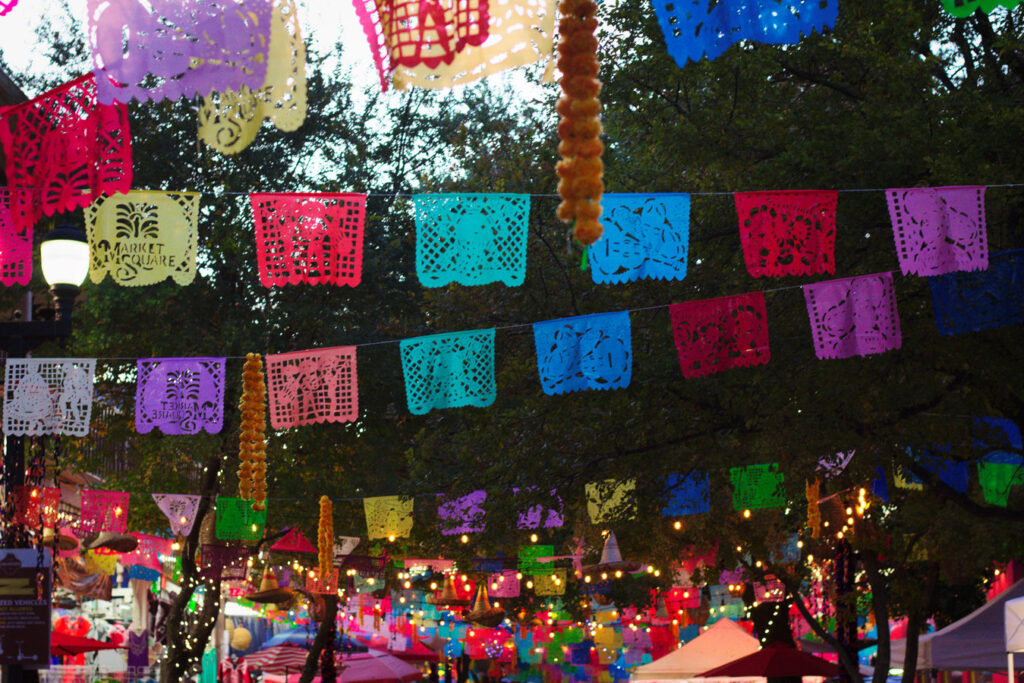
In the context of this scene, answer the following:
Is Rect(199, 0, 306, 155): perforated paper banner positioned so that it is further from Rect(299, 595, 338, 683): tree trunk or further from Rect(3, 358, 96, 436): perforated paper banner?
Rect(299, 595, 338, 683): tree trunk

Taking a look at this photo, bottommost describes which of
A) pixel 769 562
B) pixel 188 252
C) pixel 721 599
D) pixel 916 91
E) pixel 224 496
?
pixel 721 599

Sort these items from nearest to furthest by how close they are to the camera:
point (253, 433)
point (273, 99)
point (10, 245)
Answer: point (273, 99)
point (10, 245)
point (253, 433)

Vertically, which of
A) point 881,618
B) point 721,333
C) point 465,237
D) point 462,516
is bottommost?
point 881,618

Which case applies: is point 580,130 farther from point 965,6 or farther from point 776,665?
point 776,665

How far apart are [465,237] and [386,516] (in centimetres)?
1075

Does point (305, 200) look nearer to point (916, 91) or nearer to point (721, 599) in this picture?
point (916, 91)

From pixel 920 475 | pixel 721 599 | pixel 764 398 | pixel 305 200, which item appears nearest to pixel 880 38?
pixel 764 398

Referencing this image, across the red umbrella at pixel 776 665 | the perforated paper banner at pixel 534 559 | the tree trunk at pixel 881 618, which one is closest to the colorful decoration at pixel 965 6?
the red umbrella at pixel 776 665

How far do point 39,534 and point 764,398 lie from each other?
699cm

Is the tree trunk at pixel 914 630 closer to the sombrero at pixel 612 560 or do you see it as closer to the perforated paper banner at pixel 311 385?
the sombrero at pixel 612 560

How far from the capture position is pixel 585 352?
11891mm

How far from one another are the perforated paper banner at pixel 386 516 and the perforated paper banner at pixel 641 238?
1062cm

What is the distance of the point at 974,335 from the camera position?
10.8 m

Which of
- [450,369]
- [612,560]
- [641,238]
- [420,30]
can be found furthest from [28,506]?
[612,560]
